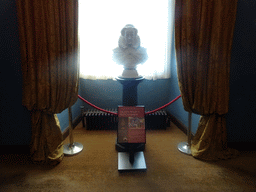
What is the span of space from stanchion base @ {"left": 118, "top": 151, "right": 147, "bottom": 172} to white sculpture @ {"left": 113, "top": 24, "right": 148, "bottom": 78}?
2.93ft

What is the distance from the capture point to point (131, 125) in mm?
1954

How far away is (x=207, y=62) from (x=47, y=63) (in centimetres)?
164

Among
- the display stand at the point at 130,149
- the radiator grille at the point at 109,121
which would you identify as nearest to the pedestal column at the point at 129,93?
the display stand at the point at 130,149

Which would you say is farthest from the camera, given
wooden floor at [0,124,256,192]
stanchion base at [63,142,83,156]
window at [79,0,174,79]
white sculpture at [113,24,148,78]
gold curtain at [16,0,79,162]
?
window at [79,0,174,79]

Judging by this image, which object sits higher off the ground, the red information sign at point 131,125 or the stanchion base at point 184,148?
the red information sign at point 131,125

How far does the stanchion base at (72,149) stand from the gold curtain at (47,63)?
0.48 feet

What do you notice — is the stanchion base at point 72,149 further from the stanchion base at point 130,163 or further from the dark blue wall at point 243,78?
the dark blue wall at point 243,78

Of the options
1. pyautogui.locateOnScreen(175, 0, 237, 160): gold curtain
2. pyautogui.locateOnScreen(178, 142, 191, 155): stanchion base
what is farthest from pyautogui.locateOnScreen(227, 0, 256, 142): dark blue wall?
pyautogui.locateOnScreen(178, 142, 191, 155): stanchion base

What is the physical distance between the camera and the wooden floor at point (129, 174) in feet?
5.44

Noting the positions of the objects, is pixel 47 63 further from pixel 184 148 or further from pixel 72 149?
pixel 184 148

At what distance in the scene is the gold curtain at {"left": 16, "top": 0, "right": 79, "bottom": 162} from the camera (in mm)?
1803

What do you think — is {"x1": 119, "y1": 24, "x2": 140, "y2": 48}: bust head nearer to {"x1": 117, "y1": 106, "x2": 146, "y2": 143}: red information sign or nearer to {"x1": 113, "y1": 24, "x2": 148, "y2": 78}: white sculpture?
{"x1": 113, "y1": 24, "x2": 148, "y2": 78}: white sculpture

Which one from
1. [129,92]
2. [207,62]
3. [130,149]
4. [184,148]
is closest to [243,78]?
[207,62]

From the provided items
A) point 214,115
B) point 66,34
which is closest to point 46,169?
point 66,34
